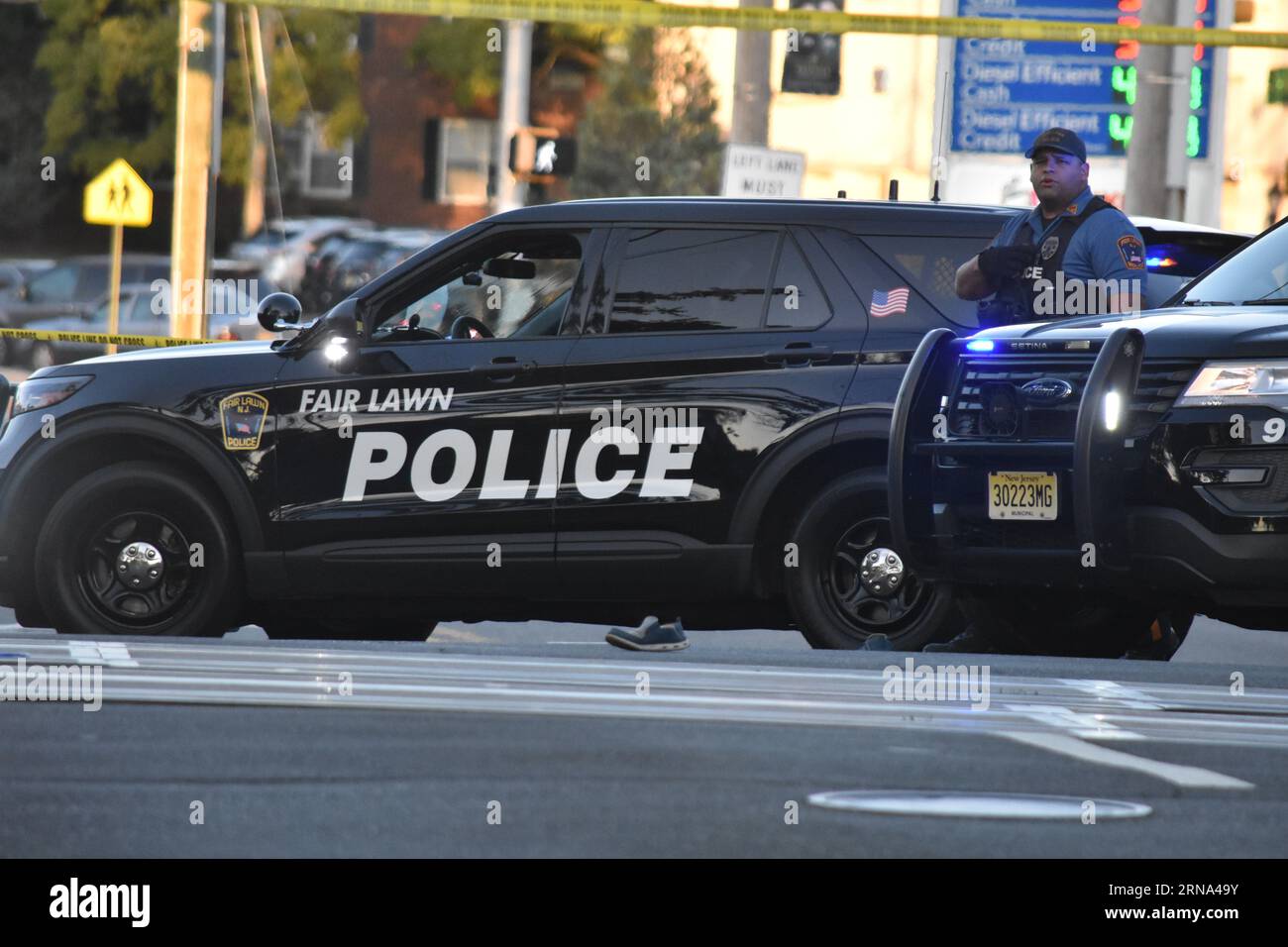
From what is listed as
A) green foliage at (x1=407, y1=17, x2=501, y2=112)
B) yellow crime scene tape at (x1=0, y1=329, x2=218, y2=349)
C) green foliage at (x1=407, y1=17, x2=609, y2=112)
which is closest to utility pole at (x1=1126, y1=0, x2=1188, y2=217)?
yellow crime scene tape at (x1=0, y1=329, x2=218, y2=349)

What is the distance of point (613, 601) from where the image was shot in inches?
355

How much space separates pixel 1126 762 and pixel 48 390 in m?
4.58

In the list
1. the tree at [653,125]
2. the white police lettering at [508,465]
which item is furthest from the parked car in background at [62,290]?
the white police lettering at [508,465]

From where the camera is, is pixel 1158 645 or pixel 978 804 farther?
pixel 1158 645

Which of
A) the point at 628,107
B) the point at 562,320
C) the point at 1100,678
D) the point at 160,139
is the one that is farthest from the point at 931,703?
the point at 160,139

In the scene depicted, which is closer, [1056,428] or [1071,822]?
[1071,822]

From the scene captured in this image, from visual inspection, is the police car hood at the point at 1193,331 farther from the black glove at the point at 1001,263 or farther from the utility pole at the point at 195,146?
the utility pole at the point at 195,146

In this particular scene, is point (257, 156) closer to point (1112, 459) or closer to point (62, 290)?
point (62, 290)

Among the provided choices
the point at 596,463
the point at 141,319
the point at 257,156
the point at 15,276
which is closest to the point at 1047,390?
the point at 596,463

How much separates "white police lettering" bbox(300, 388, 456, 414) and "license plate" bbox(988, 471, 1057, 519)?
2059 mm

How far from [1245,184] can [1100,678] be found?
42.1m

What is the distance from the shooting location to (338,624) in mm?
9898
